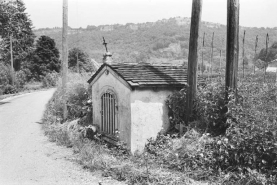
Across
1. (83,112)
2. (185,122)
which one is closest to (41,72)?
(83,112)

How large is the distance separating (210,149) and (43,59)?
37.5 m

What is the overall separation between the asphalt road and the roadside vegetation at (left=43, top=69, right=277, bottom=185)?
0.52m

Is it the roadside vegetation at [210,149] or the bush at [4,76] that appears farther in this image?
the bush at [4,76]

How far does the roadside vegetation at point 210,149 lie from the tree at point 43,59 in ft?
109

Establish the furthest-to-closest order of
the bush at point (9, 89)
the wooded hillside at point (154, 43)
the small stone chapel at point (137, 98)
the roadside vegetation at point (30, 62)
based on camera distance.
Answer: the wooded hillside at point (154, 43) < the roadside vegetation at point (30, 62) < the bush at point (9, 89) < the small stone chapel at point (137, 98)

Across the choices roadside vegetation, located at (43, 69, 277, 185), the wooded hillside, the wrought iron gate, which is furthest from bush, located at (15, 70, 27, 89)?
roadside vegetation, located at (43, 69, 277, 185)

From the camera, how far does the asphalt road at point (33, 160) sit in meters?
8.03

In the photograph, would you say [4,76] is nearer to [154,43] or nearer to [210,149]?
[210,149]

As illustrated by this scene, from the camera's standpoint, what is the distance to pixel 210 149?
7992mm

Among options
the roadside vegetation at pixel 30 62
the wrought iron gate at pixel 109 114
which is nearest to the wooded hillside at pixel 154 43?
the roadside vegetation at pixel 30 62

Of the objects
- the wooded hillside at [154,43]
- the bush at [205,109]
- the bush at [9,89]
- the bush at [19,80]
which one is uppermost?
the wooded hillside at [154,43]

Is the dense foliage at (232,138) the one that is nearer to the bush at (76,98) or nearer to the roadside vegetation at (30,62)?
the bush at (76,98)

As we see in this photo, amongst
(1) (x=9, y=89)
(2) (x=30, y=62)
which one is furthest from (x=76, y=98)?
(2) (x=30, y=62)

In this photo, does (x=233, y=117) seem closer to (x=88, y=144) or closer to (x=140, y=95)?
(x=140, y=95)
